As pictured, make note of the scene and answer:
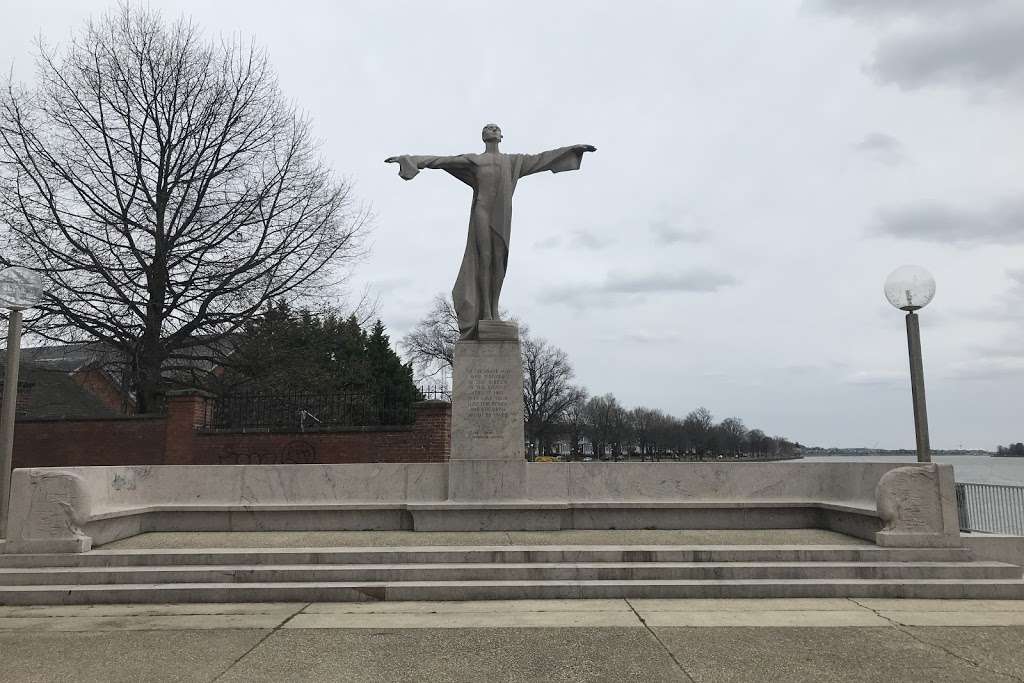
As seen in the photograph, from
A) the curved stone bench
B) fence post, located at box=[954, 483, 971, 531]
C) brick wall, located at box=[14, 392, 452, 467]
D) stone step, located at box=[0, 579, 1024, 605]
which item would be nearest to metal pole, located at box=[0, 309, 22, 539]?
the curved stone bench

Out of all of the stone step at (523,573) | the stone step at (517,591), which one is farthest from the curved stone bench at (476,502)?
the stone step at (517,591)

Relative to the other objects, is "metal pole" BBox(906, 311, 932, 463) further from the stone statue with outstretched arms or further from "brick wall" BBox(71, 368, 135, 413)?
"brick wall" BBox(71, 368, 135, 413)

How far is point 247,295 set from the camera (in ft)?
69.5

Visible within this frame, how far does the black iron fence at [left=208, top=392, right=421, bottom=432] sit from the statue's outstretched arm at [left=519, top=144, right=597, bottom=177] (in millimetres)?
8831

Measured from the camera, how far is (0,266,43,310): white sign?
25.9ft

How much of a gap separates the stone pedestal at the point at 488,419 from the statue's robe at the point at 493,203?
0.45m

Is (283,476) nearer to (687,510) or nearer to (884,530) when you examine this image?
(687,510)

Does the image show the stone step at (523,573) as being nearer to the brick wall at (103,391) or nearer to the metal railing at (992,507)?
the metal railing at (992,507)

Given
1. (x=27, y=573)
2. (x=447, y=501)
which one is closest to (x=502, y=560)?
(x=447, y=501)

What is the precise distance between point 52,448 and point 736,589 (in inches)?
713

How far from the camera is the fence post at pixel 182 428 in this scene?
17.2 m

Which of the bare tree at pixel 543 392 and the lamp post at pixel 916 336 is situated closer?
the lamp post at pixel 916 336

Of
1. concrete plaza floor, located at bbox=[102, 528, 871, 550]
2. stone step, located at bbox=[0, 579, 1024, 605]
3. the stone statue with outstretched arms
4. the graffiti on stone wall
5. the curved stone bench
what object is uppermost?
the stone statue with outstretched arms

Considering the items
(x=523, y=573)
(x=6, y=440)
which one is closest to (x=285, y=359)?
(x=6, y=440)
